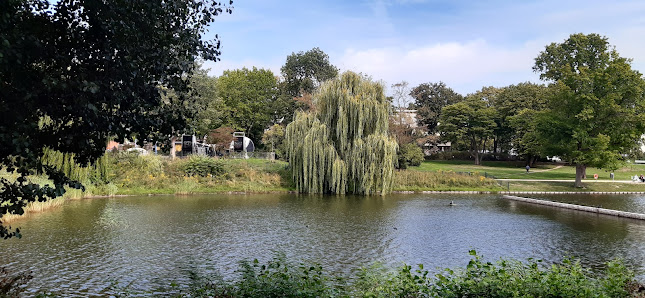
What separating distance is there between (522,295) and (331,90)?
962 inches

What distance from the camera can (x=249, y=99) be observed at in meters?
58.7

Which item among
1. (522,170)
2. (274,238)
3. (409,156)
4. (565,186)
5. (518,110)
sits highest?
(518,110)

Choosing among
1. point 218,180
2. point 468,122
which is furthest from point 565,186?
point 218,180

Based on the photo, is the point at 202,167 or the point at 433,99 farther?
the point at 433,99

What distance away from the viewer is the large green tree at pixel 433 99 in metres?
62.6

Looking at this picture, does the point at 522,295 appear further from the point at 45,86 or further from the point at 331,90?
the point at 331,90

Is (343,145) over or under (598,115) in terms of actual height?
under

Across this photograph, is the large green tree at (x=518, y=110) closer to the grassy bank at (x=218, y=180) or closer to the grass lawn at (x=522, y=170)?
the grass lawn at (x=522, y=170)

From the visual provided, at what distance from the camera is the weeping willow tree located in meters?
29.0

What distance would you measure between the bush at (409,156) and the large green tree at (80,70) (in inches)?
1308

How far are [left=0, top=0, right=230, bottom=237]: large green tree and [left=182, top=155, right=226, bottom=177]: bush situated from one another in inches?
1057

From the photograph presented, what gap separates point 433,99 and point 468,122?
877cm

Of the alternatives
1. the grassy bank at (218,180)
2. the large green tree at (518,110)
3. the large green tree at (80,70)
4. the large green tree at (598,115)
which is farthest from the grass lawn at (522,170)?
the large green tree at (80,70)

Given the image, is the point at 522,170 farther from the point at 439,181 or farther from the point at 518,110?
the point at 439,181
